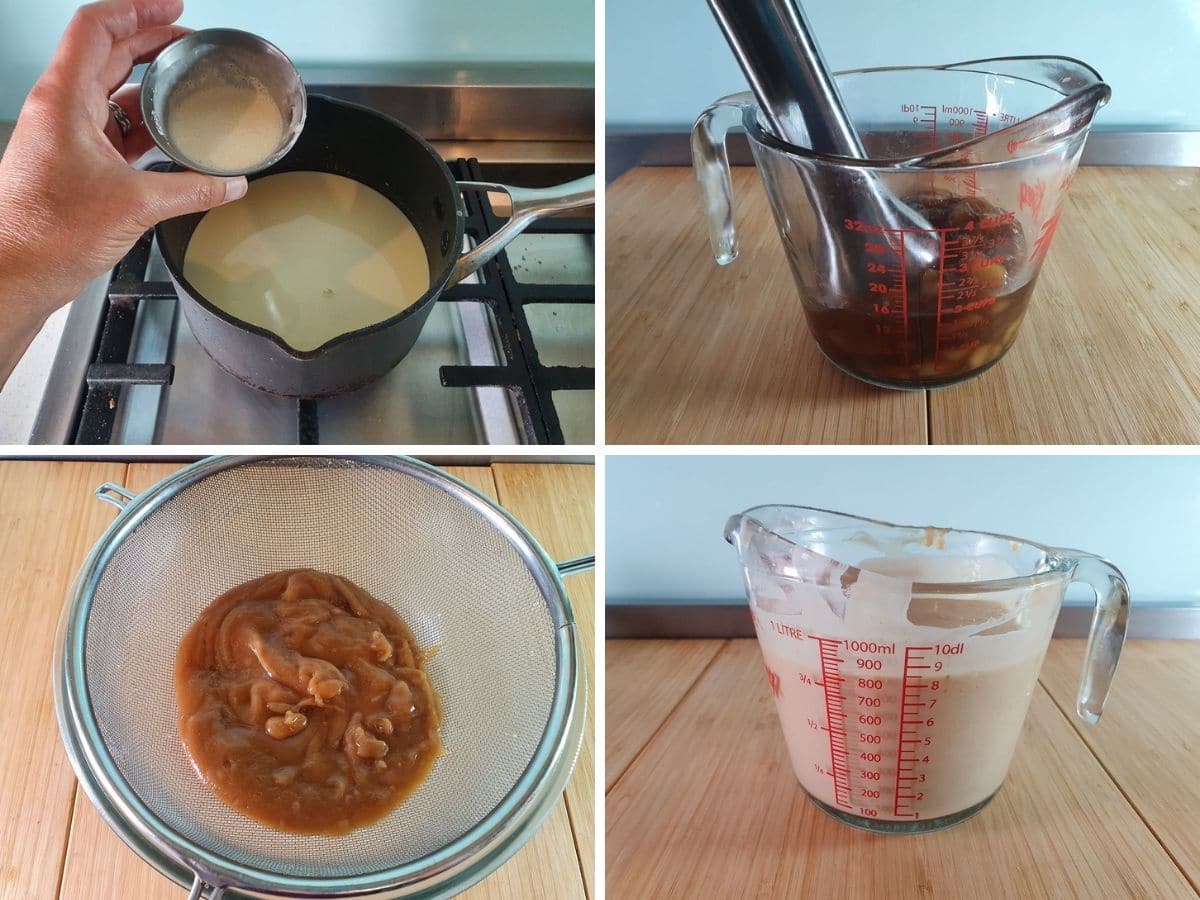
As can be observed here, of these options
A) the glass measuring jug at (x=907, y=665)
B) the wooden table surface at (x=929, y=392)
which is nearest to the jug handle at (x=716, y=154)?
the wooden table surface at (x=929, y=392)

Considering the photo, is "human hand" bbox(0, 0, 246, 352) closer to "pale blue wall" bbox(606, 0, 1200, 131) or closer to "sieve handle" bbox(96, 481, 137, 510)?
"sieve handle" bbox(96, 481, 137, 510)

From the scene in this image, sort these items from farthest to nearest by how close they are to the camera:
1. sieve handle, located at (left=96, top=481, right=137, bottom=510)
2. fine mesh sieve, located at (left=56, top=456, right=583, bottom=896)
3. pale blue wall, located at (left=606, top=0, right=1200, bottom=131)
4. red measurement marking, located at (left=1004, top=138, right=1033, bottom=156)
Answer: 1. pale blue wall, located at (left=606, top=0, right=1200, bottom=131)
2. sieve handle, located at (left=96, top=481, right=137, bottom=510)
3. fine mesh sieve, located at (left=56, top=456, right=583, bottom=896)
4. red measurement marking, located at (left=1004, top=138, right=1033, bottom=156)

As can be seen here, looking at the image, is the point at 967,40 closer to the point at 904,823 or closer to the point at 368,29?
the point at 368,29

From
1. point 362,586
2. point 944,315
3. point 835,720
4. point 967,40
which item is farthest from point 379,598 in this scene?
point 967,40

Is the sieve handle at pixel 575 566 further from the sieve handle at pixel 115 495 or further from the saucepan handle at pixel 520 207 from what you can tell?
the sieve handle at pixel 115 495

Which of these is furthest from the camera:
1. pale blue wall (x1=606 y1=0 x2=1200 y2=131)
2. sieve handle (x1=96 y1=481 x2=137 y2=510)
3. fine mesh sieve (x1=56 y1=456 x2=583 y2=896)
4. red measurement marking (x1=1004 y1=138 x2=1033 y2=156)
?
pale blue wall (x1=606 y1=0 x2=1200 y2=131)

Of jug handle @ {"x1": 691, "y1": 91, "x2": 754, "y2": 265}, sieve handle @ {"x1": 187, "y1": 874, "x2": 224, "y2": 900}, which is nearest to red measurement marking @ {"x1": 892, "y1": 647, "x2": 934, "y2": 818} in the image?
jug handle @ {"x1": 691, "y1": 91, "x2": 754, "y2": 265}
